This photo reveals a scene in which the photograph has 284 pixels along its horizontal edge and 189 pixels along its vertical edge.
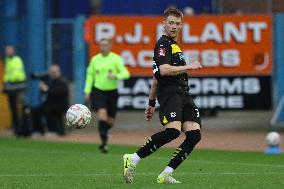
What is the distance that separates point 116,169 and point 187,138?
272 cm

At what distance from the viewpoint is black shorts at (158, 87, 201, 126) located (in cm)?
1232

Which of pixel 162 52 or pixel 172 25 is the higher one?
pixel 172 25

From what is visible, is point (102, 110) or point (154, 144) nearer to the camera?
point (154, 144)

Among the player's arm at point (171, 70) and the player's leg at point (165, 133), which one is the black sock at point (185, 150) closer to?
the player's leg at point (165, 133)

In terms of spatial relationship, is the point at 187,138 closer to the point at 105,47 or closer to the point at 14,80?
the point at 105,47

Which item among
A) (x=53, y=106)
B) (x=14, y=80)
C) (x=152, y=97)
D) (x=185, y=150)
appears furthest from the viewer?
(x=14, y=80)

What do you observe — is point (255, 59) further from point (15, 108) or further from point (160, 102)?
point (160, 102)

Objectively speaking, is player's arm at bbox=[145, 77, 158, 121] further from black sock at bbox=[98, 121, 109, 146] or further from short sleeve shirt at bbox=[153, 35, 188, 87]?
black sock at bbox=[98, 121, 109, 146]

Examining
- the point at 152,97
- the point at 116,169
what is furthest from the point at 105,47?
the point at 152,97

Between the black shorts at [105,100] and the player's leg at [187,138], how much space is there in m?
7.45

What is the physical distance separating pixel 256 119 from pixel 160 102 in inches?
615

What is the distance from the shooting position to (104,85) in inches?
790

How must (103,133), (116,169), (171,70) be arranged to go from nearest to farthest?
(171,70) < (116,169) < (103,133)

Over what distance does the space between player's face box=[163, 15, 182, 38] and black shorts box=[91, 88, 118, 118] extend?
7585 millimetres
